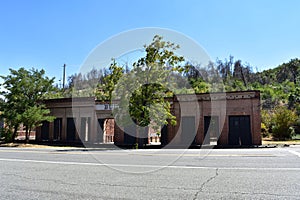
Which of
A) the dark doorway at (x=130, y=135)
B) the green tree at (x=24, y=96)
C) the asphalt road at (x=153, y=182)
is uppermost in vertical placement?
the green tree at (x=24, y=96)

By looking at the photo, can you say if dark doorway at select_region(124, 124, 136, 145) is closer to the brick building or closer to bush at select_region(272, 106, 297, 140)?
the brick building

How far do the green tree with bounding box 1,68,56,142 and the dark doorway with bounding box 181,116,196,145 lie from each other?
40.8 feet

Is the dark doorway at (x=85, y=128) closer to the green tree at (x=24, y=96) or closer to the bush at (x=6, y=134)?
the green tree at (x=24, y=96)

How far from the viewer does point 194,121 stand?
25406mm

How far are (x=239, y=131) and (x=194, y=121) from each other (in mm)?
3800

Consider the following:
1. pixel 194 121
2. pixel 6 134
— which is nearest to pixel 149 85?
pixel 194 121

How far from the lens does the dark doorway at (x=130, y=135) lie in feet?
81.4

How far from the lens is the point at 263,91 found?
5241cm

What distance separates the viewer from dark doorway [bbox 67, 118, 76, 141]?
29.4m

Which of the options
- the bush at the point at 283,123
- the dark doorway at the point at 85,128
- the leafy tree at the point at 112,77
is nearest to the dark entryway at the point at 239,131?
the bush at the point at 283,123

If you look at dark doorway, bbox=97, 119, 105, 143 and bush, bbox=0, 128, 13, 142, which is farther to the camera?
dark doorway, bbox=97, 119, 105, 143

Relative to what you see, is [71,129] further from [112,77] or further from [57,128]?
[112,77]

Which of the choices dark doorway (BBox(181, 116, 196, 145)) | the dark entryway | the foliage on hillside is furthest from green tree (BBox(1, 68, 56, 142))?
the dark entryway

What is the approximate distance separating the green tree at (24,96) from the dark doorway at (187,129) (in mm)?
12428
